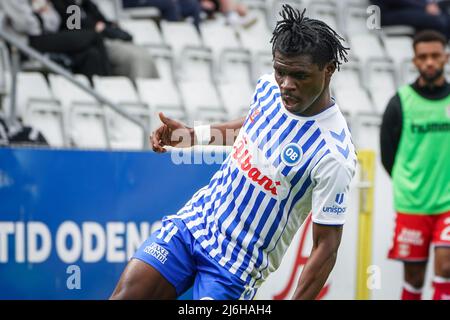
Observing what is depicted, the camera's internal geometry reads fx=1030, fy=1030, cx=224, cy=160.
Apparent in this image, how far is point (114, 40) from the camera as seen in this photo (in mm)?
9453

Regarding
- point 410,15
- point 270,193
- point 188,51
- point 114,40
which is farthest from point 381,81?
point 270,193

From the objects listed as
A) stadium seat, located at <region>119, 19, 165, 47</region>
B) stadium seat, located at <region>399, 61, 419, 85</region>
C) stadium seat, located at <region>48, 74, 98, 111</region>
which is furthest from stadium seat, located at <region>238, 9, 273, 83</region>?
stadium seat, located at <region>48, 74, 98, 111</region>

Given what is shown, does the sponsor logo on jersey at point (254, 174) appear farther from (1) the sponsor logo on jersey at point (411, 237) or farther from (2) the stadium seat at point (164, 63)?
(2) the stadium seat at point (164, 63)

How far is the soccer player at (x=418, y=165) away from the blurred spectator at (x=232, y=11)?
A: 9.91 feet

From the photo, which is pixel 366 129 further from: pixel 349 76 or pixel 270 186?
pixel 270 186

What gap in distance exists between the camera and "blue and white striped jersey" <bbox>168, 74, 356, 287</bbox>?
16.3ft

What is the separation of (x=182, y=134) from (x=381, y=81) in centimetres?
635

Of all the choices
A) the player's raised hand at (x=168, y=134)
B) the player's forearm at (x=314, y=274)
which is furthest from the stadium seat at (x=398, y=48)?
the player's forearm at (x=314, y=274)

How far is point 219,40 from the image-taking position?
10.8 metres

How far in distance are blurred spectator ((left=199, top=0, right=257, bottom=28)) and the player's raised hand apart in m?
5.68

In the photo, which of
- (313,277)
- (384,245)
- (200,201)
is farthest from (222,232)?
(384,245)

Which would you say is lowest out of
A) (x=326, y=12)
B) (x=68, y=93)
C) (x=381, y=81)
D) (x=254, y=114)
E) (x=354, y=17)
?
(x=381, y=81)

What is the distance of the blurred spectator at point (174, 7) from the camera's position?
1043 centimetres

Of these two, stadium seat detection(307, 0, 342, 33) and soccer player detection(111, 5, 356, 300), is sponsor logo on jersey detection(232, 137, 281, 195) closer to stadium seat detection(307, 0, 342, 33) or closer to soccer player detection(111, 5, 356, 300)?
soccer player detection(111, 5, 356, 300)
